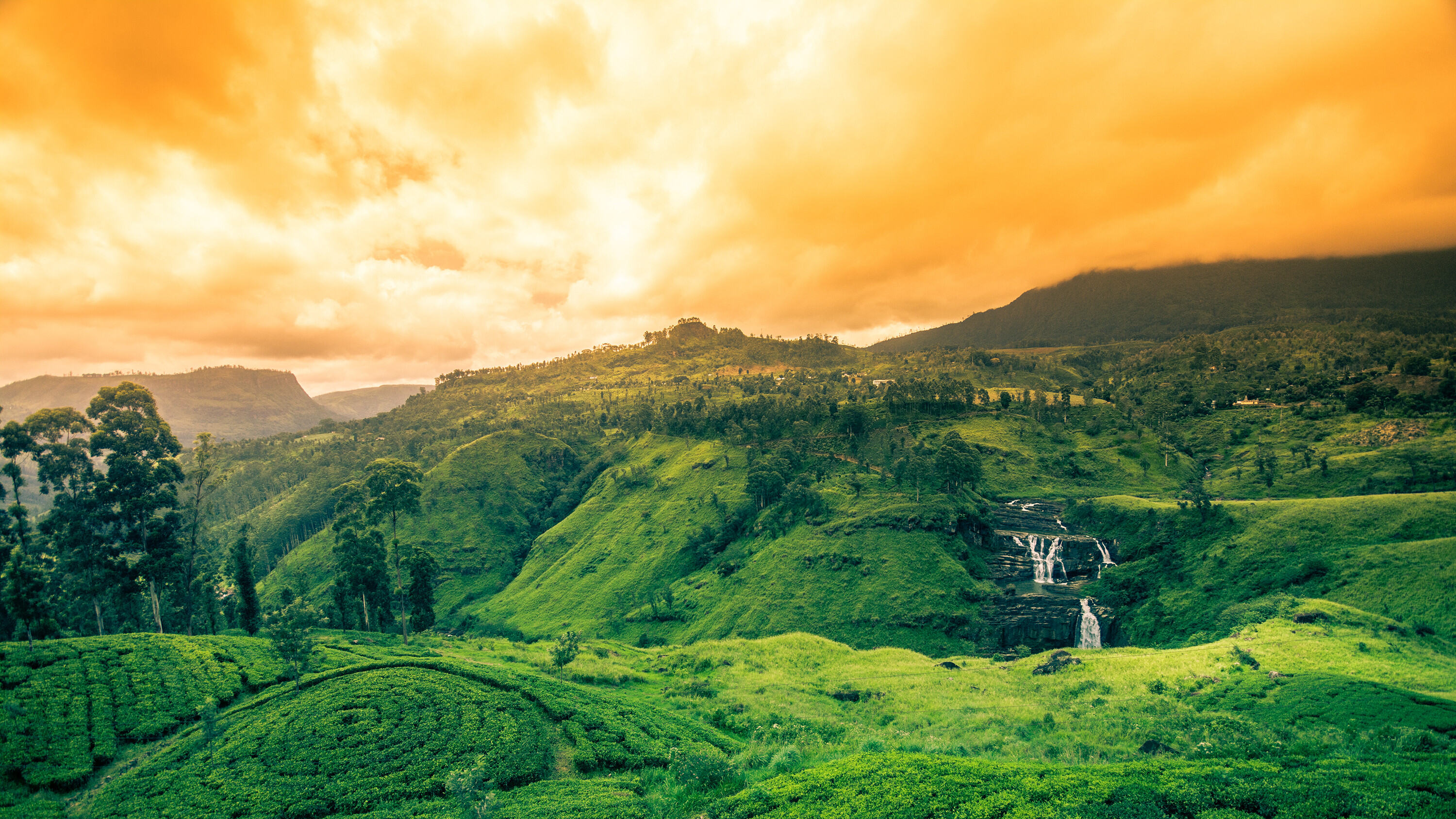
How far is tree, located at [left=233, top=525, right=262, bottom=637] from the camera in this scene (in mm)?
65562

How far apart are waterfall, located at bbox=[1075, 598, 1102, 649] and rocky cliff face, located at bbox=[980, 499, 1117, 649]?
0.96 feet

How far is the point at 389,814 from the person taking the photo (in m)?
26.2

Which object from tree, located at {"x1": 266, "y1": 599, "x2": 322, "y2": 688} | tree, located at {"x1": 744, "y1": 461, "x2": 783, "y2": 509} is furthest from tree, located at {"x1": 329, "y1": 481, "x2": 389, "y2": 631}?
tree, located at {"x1": 744, "y1": 461, "x2": 783, "y2": 509}

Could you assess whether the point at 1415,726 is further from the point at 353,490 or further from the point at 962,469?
the point at 353,490

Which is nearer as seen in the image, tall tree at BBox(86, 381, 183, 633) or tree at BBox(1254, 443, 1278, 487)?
tall tree at BBox(86, 381, 183, 633)

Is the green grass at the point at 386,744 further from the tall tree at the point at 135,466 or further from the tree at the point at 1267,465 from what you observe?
the tree at the point at 1267,465

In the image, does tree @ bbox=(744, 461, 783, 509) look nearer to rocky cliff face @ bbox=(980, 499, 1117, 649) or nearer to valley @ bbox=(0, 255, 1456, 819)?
valley @ bbox=(0, 255, 1456, 819)

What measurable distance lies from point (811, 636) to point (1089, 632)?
139ft

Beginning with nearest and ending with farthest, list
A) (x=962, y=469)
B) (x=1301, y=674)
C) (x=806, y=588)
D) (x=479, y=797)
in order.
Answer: (x=479, y=797), (x=1301, y=674), (x=806, y=588), (x=962, y=469)

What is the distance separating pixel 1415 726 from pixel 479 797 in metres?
46.5

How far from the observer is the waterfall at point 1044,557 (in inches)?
3504

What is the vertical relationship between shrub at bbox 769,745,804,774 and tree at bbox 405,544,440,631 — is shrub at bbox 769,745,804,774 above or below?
above

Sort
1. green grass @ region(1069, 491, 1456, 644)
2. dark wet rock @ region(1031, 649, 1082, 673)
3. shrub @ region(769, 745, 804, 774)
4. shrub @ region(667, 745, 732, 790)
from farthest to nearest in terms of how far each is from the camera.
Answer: green grass @ region(1069, 491, 1456, 644)
dark wet rock @ region(1031, 649, 1082, 673)
shrub @ region(769, 745, 804, 774)
shrub @ region(667, 745, 732, 790)

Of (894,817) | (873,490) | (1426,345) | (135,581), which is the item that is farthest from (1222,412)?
(135,581)
